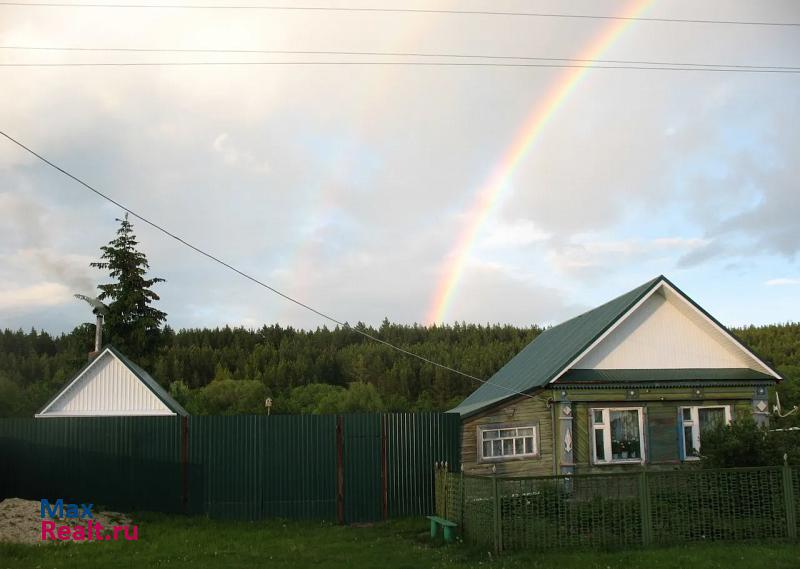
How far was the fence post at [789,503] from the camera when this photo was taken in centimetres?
1502

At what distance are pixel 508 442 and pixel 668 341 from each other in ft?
18.9

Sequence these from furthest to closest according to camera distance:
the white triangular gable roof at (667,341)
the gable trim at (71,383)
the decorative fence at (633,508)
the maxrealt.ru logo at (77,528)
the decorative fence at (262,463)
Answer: the gable trim at (71,383)
the white triangular gable roof at (667,341)
the decorative fence at (262,463)
the maxrealt.ru logo at (77,528)
the decorative fence at (633,508)

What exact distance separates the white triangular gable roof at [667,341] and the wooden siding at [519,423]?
1906 millimetres

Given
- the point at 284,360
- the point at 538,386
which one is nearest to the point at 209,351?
the point at 284,360

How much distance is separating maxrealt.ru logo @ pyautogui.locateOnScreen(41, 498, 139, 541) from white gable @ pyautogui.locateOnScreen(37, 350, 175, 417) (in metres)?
9.35

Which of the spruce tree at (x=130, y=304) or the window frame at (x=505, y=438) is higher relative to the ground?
the spruce tree at (x=130, y=304)

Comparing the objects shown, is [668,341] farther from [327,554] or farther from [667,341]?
[327,554]

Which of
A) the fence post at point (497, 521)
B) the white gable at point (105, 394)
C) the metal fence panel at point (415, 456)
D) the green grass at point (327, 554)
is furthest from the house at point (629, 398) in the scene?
the white gable at point (105, 394)

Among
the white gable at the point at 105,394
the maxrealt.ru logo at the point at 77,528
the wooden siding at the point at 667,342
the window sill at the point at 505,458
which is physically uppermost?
the wooden siding at the point at 667,342

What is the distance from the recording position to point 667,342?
2431cm

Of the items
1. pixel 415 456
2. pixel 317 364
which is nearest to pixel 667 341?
pixel 415 456

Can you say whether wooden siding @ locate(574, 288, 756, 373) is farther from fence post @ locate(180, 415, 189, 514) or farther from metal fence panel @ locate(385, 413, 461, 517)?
fence post @ locate(180, 415, 189, 514)

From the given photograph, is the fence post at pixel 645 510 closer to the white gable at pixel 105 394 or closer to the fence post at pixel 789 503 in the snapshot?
the fence post at pixel 789 503

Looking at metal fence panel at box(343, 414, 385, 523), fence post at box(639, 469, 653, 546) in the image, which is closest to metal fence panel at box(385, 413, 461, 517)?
metal fence panel at box(343, 414, 385, 523)
